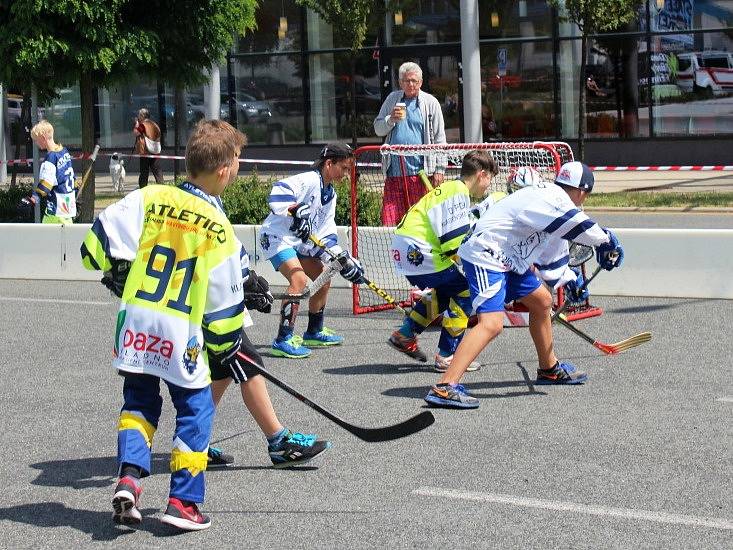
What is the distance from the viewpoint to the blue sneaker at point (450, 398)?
795 cm

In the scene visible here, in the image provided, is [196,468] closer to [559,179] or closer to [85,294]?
[559,179]

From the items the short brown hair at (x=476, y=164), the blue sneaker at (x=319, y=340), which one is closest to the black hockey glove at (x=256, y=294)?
the short brown hair at (x=476, y=164)

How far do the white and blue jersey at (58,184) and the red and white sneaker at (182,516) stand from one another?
8.56 metres

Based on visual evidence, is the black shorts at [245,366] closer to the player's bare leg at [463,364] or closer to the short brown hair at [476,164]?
the player's bare leg at [463,364]

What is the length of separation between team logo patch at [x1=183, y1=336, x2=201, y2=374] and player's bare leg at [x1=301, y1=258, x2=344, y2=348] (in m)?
4.51

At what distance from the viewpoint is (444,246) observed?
9.17m

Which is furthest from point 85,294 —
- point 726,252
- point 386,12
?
point 386,12

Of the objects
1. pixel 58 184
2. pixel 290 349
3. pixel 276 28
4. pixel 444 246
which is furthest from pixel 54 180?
pixel 276 28

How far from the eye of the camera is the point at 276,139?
2864 cm

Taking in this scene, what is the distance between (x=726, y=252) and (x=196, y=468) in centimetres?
732

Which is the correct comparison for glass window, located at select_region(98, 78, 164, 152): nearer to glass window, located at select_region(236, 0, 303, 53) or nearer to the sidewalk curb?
glass window, located at select_region(236, 0, 303, 53)

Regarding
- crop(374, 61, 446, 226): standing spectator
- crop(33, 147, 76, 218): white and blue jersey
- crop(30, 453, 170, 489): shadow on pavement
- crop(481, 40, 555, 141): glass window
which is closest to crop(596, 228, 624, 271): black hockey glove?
crop(30, 453, 170, 489): shadow on pavement

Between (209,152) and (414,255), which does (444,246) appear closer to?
(414,255)

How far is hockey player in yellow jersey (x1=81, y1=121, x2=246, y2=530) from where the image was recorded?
562 centimetres
